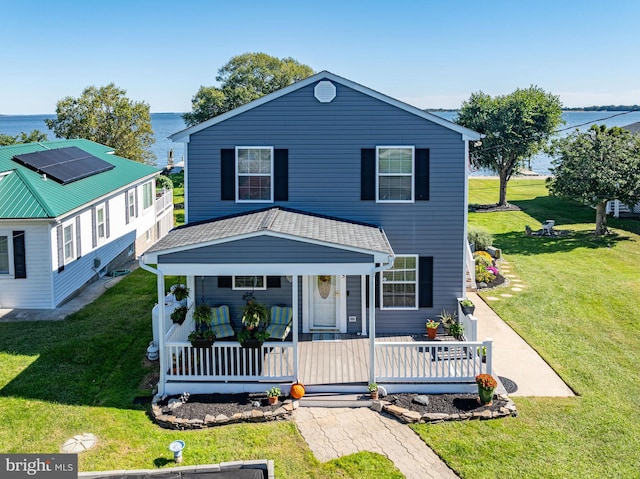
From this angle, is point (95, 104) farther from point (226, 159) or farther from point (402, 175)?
point (402, 175)

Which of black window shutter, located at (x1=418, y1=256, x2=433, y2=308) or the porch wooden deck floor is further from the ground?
black window shutter, located at (x1=418, y1=256, x2=433, y2=308)

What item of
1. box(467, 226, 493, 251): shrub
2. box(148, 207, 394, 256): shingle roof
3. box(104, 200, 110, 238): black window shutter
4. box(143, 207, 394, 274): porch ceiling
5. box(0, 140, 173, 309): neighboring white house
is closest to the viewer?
box(143, 207, 394, 274): porch ceiling

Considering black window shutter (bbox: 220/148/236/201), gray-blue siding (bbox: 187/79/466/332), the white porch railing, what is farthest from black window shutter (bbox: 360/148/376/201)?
the white porch railing

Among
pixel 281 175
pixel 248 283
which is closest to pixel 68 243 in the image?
pixel 248 283

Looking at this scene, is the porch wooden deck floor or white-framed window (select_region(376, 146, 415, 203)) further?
white-framed window (select_region(376, 146, 415, 203))

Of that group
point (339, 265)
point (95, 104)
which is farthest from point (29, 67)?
point (339, 265)

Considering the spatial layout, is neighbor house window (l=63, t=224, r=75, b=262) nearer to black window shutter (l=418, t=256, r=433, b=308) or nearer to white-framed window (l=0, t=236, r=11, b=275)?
white-framed window (l=0, t=236, r=11, b=275)

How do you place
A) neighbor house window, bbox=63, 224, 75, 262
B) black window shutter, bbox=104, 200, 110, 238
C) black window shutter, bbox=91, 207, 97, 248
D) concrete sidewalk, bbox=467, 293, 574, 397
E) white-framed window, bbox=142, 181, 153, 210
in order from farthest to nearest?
white-framed window, bbox=142, 181, 153, 210 < black window shutter, bbox=104, 200, 110, 238 < black window shutter, bbox=91, 207, 97, 248 < neighbor house window, bbox=63, 224, 75, 262 < concrete sidewalk, bbox=467, 293, 574, 397

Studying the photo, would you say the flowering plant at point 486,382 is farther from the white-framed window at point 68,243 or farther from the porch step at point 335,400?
the white-framed window at point 68,243

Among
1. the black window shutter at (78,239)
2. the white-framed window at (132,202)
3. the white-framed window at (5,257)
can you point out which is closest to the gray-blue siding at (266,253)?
the white-framed window at (5,257)
